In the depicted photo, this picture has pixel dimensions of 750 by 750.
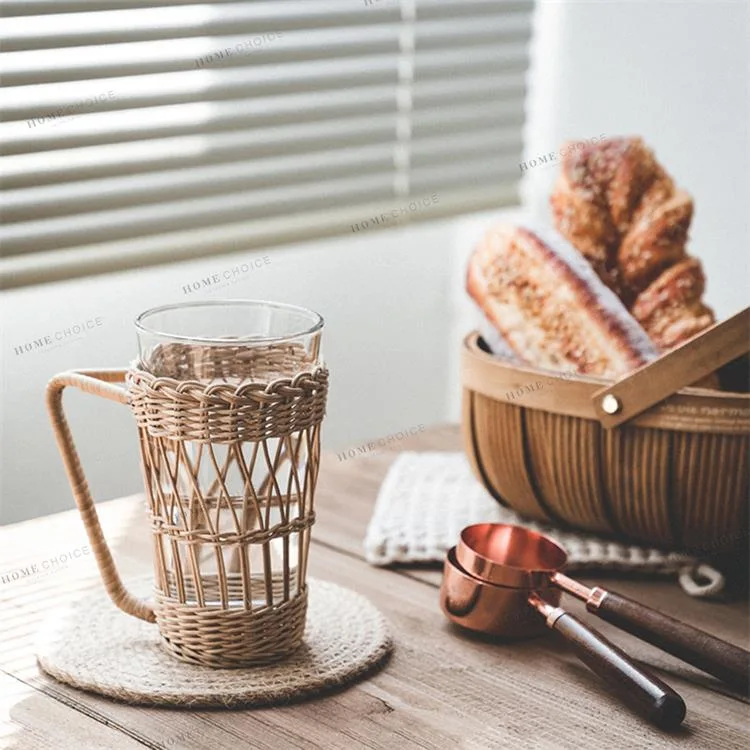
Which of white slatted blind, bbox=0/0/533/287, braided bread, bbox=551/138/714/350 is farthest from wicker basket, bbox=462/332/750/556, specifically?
white slatted blind, bbox=0/0/533/287

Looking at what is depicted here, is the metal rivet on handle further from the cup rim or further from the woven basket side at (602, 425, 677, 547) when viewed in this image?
the cup rim

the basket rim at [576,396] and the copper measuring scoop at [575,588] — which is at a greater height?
the basket rim at [576,396]

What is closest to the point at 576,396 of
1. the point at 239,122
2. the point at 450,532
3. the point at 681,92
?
the point at 450,532

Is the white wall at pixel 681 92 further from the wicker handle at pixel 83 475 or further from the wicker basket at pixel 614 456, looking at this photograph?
the wicker handle at pixel 83 475

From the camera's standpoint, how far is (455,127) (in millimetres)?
1718

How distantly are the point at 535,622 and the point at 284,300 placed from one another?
2.67 ft

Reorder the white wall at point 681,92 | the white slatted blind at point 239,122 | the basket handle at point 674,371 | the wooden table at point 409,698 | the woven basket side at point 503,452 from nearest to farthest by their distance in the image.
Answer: the wooden table at point 409,698
the basket handle at point 674,371
the woven basket side at point 503,452
the white slatted blind at point 239,122
the white wall at point 681,92

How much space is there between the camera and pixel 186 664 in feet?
2.60

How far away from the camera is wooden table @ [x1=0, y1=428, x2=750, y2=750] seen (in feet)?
2.34

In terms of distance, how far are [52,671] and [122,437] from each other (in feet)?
2.03

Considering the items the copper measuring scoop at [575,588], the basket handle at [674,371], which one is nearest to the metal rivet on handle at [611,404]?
the basket handle at [674,371]

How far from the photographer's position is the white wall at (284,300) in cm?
129

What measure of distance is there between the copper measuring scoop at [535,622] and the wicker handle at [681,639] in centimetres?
4

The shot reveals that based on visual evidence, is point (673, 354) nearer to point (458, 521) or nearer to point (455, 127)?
point (458, 521)
